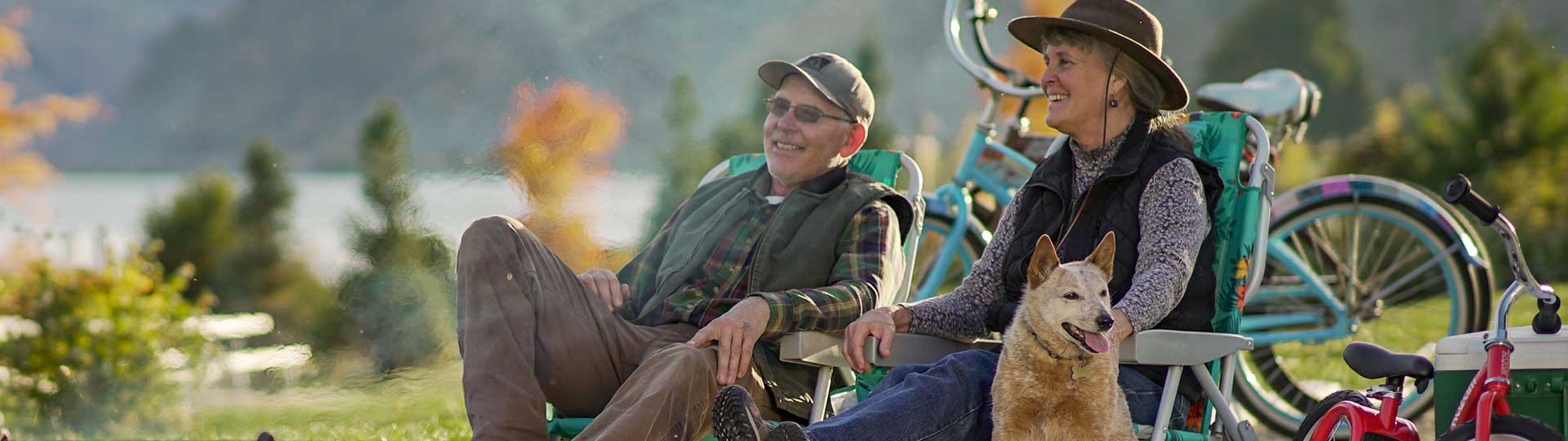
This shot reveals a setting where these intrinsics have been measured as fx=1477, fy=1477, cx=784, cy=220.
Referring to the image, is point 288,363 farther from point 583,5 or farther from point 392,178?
point 583,5

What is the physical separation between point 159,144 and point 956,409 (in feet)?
35.1

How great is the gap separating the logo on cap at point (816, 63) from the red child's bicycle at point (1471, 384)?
1.31 meters

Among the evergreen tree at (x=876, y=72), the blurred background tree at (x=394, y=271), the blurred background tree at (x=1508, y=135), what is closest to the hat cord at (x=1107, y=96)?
the blurred background tree at (x=394, y=271)

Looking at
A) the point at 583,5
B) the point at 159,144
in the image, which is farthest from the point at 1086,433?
the point at 159,144

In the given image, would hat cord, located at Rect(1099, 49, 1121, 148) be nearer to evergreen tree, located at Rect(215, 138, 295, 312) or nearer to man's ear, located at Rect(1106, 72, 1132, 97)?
man's ear, located at Rect(1106, 72, 1132, 97)

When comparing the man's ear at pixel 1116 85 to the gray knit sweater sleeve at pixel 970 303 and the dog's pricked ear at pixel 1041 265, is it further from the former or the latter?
the dog's pricked ear at pixel 1041 265

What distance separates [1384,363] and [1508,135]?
7058 mm

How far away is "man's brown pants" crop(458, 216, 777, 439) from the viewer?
2537 millimetres

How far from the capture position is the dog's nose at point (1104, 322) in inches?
85.3

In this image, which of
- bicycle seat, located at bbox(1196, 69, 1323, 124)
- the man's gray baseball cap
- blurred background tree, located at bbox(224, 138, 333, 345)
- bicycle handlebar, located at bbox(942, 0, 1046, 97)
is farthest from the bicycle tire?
blurred background tree, located at bbox(224, 138, 333, 345)

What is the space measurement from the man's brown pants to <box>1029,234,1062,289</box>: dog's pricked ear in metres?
0.67

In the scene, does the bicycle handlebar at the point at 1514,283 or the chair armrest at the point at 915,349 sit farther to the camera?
the chair armrest at the point at 915,349

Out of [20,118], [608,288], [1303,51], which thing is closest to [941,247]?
[608,288]

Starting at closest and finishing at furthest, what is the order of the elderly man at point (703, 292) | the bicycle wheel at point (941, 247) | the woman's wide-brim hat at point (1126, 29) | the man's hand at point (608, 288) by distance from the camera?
the elderly man at point (703, 292), the woman's wide-brim hat at point (1126, 29), the man's hand at point (608, 288), the bicycle wheel at point (941, 247)
